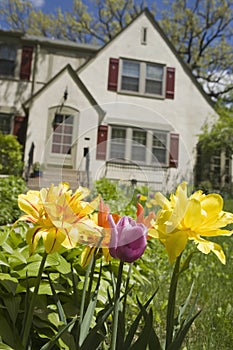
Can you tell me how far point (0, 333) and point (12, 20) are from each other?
15156mm

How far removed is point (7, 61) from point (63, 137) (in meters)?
10.3

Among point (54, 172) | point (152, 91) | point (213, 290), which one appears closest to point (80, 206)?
point (54, 172)

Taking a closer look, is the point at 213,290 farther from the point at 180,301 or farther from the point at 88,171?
the point at 88,171

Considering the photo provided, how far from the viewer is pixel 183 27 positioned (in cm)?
1459

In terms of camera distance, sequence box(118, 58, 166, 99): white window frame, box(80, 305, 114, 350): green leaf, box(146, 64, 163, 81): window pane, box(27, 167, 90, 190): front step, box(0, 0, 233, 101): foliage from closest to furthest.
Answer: box(80, 305, 114, 350): green leaf
box(27, 167, 90, 190): front step
box(118, 58, 166, 99): white window frame
box(146, 64, 163, 81): window pane
box(0, 0, 233, 101): foliage

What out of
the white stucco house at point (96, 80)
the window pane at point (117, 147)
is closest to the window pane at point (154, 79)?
the white stucco house at point (96, 80)

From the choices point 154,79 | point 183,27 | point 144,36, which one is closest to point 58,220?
point 154,79

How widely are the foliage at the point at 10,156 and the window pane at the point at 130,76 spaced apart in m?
3.56

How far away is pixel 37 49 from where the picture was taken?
404 inches

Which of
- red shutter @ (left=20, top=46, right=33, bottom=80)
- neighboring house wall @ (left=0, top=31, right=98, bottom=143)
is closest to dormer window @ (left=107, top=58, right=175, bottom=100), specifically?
neighboring house wall @ (left=0, top=31, right=98, bottom=143)

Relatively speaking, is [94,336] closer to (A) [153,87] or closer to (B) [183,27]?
(A) [153,87]

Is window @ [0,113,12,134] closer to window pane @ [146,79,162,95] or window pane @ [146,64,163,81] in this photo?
window pane @ [146,79,162,95]

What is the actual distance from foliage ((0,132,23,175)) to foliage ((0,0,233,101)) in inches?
296

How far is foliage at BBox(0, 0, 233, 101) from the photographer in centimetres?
1428
